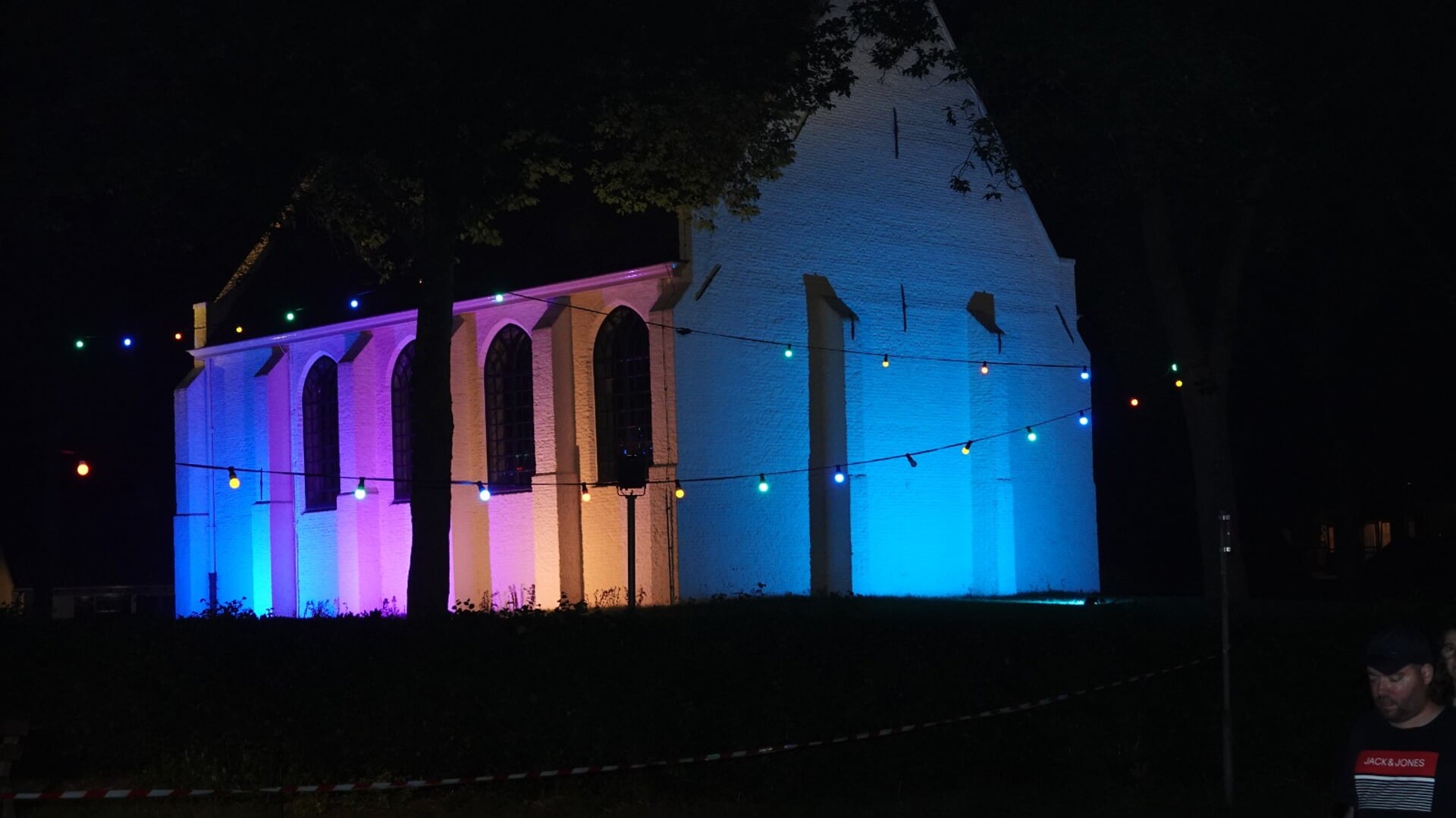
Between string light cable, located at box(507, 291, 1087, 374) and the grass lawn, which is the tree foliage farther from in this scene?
string light cable, located at box(507, 291, 1087, 374)

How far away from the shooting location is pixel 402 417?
124 ft

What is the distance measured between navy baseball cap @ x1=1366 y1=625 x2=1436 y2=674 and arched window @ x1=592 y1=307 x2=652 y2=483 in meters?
27.8

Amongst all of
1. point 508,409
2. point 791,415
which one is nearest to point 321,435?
point 508,409

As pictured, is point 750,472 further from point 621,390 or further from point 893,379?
point 893,379

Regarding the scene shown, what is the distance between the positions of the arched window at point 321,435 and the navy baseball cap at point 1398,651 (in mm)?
36062

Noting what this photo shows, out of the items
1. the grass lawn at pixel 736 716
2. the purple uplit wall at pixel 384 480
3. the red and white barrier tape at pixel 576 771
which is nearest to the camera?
the red and white barrier tape at pixel 576 771

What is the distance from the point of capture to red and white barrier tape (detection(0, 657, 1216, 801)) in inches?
431

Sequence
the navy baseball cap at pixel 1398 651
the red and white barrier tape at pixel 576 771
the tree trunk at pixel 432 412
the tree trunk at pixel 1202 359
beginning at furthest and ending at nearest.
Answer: the tree trunk at pixel 1202 359, the tree trunk at pixel 432 412, the red and white barrier tape at pixel 576 771, the navy baseball cap at pixel 1398 651

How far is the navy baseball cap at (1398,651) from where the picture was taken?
5.45 m

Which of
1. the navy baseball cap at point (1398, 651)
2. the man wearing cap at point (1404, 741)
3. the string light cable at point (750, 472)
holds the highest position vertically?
the string light cable at point (750, 472)

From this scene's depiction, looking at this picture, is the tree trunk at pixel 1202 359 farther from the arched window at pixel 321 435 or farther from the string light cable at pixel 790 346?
the arched window at pixel 321 435

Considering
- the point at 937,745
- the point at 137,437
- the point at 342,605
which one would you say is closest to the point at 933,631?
the point at 937,745

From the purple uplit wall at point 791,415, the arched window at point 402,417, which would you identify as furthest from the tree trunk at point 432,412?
the arched window at point 402,417

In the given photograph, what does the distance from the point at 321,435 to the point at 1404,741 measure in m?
36.9
